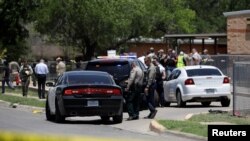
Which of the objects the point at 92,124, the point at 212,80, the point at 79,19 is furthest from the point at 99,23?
the point at 92,124

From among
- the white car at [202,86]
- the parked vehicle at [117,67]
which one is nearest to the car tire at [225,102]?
the white car at [202,86]

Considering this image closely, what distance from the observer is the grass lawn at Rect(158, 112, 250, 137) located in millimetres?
14117

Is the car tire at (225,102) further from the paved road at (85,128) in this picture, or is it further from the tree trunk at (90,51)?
the tree trunk at (90,51)

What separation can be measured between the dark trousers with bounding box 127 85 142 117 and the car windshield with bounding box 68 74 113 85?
2.67ft

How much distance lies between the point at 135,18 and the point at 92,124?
3304 cm

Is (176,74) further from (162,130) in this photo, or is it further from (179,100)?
(162,130)

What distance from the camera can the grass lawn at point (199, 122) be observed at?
1412 centimetres

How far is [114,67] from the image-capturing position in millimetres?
20594

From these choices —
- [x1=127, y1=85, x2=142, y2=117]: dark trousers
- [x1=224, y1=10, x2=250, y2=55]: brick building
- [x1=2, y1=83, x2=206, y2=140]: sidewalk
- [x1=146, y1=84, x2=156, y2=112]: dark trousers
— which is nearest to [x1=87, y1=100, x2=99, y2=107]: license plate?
[x1=2, y1=83, x2=206, y2=140]: sidewalk

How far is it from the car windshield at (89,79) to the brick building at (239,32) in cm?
2242

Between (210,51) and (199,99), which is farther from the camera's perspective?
(210,51)

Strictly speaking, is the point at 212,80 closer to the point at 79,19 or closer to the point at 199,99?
the point at 199,99

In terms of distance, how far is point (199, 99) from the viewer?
22844 millimetres

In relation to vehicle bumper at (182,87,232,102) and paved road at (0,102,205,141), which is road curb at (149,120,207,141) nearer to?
paved road at (0,102,205,141)
